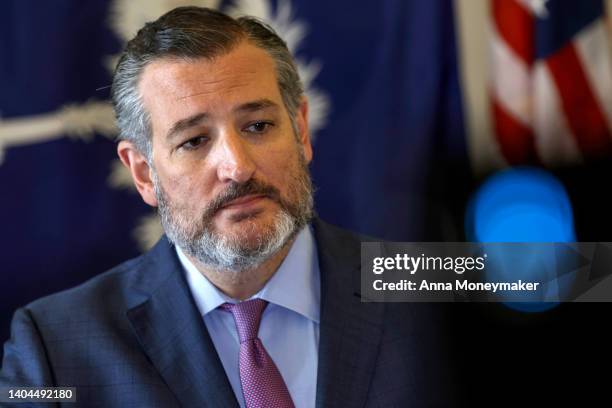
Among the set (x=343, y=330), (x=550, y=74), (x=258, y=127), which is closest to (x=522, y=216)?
(x=343, y=330)

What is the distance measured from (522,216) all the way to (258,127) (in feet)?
1.99

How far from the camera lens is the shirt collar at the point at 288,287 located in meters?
1.85

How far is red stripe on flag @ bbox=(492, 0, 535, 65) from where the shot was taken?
8.77 ft

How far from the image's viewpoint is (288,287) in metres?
1.87

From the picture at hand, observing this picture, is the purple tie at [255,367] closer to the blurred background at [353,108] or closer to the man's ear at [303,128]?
the man's ear at [303,128]

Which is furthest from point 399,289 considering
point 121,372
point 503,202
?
point 121,372

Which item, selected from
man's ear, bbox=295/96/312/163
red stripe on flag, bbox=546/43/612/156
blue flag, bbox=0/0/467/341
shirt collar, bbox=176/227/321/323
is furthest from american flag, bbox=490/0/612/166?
shirt collar, bbox=176/227/321/323

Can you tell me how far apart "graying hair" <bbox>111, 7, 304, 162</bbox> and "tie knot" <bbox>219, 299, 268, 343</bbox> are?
401mm

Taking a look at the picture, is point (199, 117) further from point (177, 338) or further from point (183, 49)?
point (177, 338)

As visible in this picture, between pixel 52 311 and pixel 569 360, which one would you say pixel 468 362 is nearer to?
pixel 569 360

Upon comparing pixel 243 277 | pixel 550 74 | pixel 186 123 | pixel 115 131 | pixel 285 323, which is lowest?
pixel 285 323

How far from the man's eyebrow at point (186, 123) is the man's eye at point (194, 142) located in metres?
0.03

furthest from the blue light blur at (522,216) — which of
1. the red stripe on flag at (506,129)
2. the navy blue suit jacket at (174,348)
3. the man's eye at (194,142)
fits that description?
the red stripe on flag at (506,129)

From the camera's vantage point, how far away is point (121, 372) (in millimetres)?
1738
